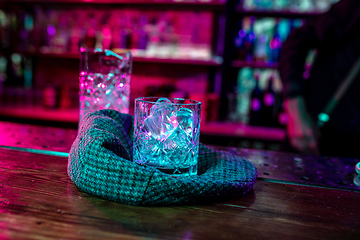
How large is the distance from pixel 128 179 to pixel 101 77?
1.26ft

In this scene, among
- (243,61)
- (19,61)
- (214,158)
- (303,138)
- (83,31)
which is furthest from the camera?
(19,61)

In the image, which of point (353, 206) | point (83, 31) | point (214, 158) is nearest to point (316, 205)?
point (353, 206)

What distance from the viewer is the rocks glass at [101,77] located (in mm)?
755

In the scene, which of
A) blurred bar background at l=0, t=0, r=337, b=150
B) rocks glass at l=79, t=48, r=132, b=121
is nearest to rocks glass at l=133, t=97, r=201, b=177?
rocks glass at l=79, t=48, r=132, b=121

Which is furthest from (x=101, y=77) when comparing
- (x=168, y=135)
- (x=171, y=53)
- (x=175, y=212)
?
(x=171, y=53)

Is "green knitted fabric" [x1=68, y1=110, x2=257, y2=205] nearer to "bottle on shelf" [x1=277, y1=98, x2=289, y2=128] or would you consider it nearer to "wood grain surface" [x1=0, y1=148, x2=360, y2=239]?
"wood grain surface" [x1=0, y1=148, x2=360, y2=239]

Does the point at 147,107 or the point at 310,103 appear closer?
the point at 147,107

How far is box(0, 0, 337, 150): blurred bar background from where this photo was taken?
223 cm

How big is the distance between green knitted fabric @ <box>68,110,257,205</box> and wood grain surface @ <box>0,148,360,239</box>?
0.02 m

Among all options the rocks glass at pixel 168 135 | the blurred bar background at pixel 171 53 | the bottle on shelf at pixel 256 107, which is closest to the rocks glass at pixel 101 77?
the rocks glass at pixel 168 135

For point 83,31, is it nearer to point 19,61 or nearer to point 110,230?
point 19,61

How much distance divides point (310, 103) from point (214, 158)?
119cm

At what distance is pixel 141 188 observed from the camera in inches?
17.0

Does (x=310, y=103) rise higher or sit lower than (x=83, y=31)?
lower
